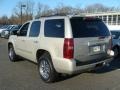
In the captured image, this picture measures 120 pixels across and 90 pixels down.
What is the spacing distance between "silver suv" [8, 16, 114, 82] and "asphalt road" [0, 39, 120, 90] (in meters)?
0.39

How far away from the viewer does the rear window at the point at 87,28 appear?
6152 mm

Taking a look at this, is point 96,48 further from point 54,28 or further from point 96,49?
point 54,28

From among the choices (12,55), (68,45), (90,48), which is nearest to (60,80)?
(90,48)

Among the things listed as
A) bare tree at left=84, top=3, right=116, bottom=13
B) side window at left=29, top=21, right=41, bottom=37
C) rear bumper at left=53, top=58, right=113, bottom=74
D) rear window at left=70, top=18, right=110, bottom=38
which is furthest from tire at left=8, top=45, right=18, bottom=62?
bare tree at left=84, top=3, right=116, bottom=13

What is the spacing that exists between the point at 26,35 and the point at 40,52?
121 cm

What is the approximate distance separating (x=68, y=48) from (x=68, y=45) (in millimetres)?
77

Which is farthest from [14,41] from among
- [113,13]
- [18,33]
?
[113,13]

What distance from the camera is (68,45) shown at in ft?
19.4

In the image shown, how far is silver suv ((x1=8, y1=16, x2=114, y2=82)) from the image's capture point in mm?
5984

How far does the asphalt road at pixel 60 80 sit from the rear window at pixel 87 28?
1.40 m

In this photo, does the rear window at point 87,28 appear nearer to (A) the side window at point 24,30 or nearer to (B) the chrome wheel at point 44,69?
(B) the chrome wheel at point 44,69

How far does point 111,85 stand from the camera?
21.5 feet

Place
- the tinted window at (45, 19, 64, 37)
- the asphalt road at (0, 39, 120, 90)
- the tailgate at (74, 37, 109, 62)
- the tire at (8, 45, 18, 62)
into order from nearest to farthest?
1. the tailgate at (74, 37, 109, 62)
2. the tinted window at (45, 19, 64, 37)
3. the asphalt road at (0, 39, 120, 90)
4. the tire at (8, 45, 18, 62)

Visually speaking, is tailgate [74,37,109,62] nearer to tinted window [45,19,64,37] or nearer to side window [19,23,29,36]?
tinted window [45,19,64,37]
